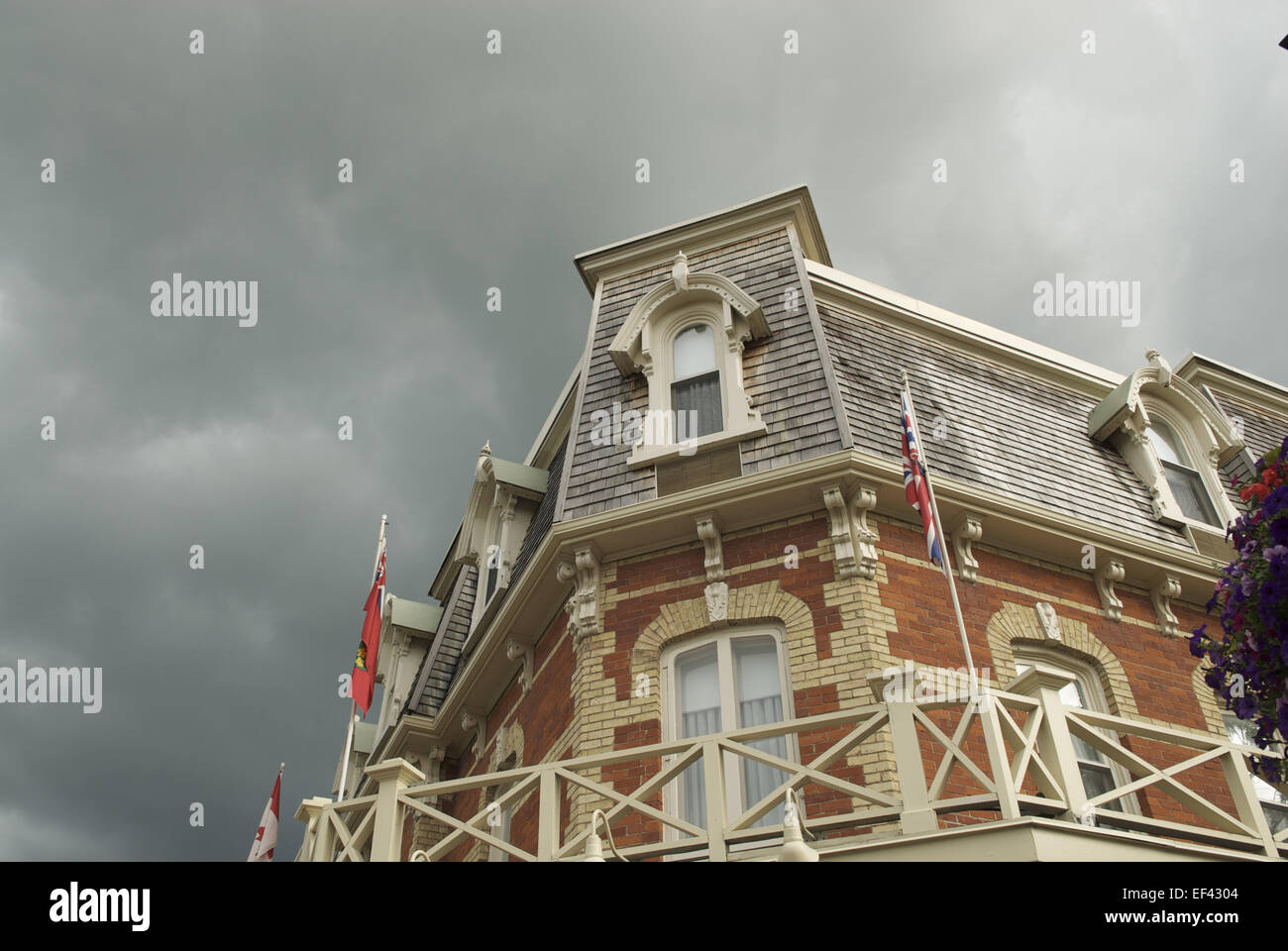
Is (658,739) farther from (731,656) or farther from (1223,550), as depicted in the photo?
(1223,550)

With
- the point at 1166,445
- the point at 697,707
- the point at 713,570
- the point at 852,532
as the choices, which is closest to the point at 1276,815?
the point at 1166,445

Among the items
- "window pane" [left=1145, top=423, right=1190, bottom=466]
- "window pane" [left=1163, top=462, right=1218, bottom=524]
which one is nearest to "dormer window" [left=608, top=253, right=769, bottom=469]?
"window pane" [left=1145, top=423, right=1190, bottom=466]

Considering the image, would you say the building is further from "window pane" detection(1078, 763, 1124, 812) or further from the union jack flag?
the union jack flag

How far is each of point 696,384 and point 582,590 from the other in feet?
11.4

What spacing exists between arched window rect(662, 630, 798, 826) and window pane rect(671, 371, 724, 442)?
2954mm

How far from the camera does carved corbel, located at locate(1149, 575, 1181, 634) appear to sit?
39.9 ft

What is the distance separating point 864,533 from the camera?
431 inches

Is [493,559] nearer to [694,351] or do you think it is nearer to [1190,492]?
[694,351]

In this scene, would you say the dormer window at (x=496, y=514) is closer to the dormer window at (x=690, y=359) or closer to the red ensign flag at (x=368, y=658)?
the red ensign flag at (x=368, y=658)

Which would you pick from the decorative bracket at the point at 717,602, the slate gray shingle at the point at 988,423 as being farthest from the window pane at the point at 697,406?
the decorative bracket at the point at 717,602

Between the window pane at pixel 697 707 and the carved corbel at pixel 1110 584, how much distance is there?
5050mm

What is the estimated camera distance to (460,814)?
15039mm
